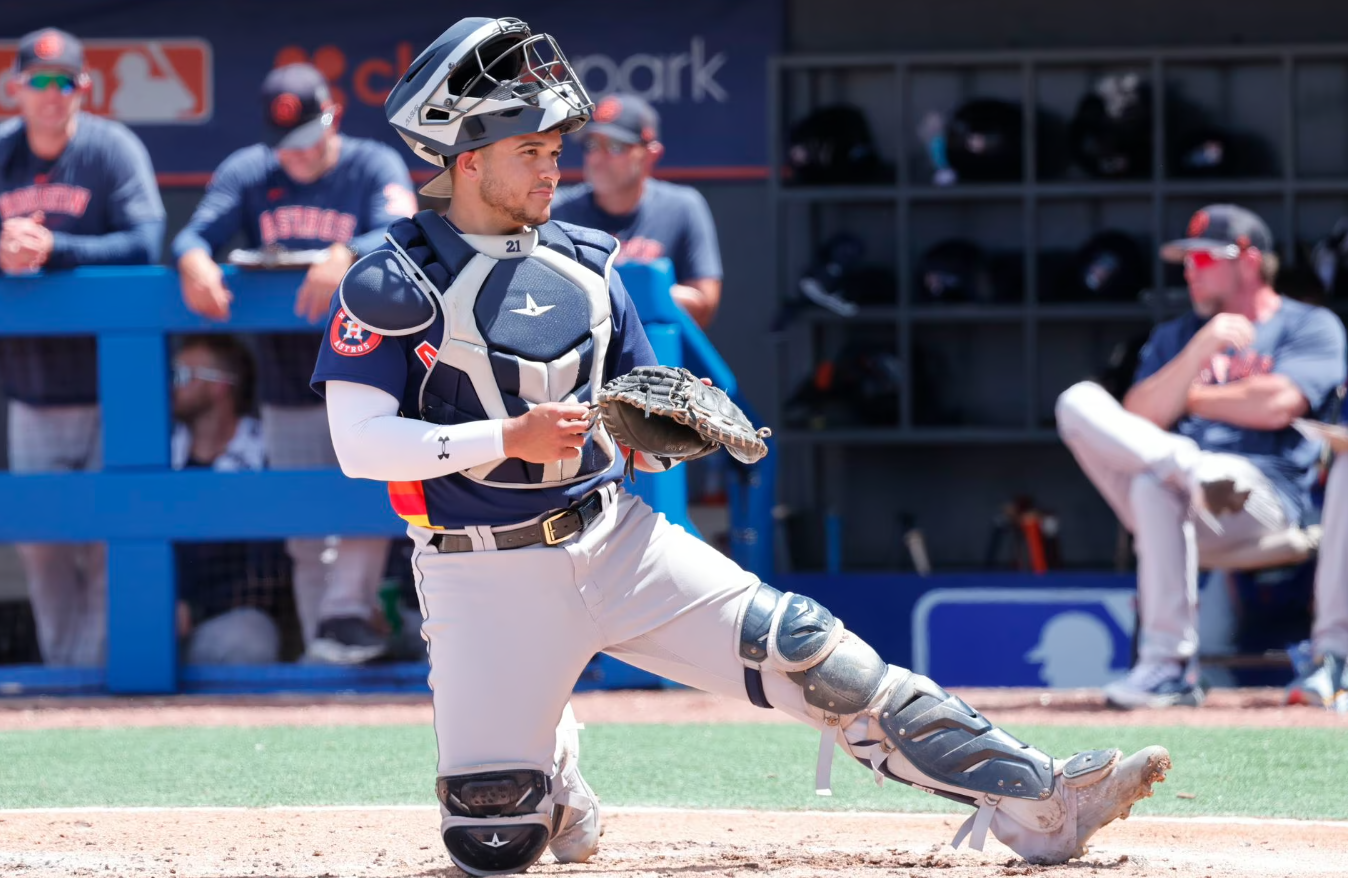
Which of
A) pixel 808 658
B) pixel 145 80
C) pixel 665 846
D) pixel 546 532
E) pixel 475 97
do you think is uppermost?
pixel 145 80

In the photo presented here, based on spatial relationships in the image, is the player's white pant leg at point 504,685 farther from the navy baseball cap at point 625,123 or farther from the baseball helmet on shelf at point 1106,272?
the baseball helmet on shelf at point 1106,272

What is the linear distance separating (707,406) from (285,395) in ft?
10.4

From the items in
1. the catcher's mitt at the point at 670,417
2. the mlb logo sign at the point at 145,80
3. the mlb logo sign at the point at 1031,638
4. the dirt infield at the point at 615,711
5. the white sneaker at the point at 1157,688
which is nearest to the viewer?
the catcher's mitt at the point at 670,417

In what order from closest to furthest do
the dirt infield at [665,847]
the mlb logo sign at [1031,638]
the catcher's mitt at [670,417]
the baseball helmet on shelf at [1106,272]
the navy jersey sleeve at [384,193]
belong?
the catcher's mitt at [670,417] < the dirt infield at [665,847] < the navy jersey sleeve at [384,193] < the mlb logo sign at [1031,638] < the baseball helmet on shelf at [1106,272]

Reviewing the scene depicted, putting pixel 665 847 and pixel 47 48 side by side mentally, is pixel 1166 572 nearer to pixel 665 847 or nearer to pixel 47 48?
pixel 665 847

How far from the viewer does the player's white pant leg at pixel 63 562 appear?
6.16 m

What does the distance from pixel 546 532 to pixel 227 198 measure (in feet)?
10.5

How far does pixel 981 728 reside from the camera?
3.27 metres

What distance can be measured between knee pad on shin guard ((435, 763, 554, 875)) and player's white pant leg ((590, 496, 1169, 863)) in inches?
12.3

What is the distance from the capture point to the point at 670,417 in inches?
126

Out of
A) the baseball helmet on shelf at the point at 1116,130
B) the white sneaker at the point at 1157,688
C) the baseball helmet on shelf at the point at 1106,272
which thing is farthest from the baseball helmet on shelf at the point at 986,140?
the white sneaker at the point at 1157,688

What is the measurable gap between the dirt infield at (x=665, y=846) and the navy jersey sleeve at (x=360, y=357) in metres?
0.92

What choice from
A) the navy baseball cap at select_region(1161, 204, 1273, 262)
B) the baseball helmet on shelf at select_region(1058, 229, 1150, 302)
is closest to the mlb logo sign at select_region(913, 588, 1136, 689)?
the navy baseball cap at select_region(1161, 204, 1273, 262)

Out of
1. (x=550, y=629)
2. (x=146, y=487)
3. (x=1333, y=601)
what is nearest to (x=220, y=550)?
(x=146, y=487)
